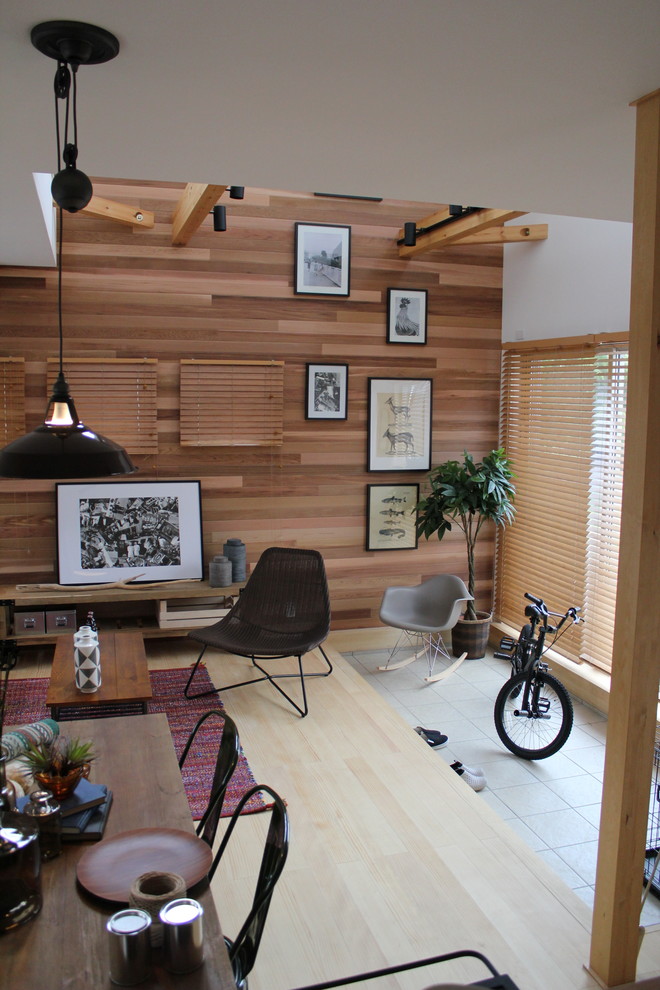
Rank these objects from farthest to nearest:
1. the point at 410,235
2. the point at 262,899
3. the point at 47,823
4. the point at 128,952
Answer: the point at 410,235, the point at 47,823, the point at 262,899, the point at 128,952

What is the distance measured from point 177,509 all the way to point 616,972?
4044 millimetres

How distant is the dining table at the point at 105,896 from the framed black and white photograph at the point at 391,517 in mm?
3775

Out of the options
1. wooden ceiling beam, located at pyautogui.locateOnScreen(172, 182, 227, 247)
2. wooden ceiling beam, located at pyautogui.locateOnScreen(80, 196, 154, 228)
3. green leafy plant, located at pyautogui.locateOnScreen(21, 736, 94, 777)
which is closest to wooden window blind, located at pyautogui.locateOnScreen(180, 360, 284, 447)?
wooden ceiling beam, located at pyautogui.locateOnScreen(172, 182, 227, 247)

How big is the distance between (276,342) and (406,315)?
1.03 m

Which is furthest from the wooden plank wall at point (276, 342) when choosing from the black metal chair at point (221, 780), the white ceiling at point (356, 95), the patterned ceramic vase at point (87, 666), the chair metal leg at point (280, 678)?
the black metal chair at point (221, 780)

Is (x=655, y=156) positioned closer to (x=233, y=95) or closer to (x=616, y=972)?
(x=233, y=95)

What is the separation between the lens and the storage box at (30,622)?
211 inches

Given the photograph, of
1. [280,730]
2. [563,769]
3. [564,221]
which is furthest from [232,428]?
[563,769]

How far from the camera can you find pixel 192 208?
4.63 meters

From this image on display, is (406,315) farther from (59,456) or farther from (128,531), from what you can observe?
(59,456)

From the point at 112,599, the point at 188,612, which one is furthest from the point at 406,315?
the point at 112,599

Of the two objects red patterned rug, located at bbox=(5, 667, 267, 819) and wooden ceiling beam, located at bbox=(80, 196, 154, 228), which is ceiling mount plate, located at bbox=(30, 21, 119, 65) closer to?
red patterned rug, located at bbox=(5, 667, 267, 819)

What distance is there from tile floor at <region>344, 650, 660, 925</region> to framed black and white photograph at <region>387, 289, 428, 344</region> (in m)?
2.43

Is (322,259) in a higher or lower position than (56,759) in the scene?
higher
